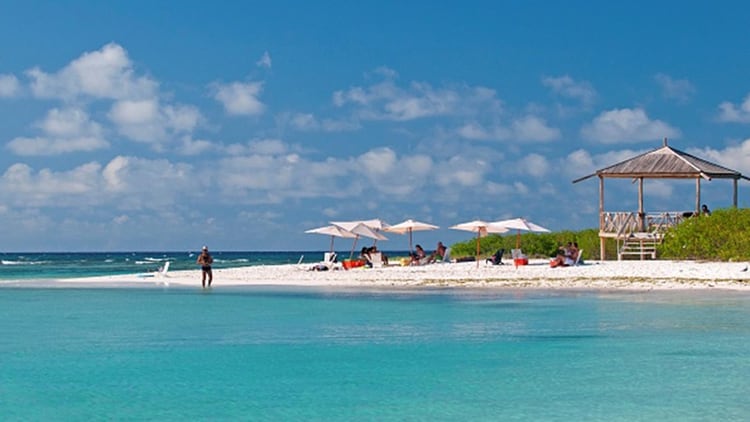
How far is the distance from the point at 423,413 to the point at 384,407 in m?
0.54

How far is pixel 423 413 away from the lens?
1028cm

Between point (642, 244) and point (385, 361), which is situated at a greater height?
point (642, 244)

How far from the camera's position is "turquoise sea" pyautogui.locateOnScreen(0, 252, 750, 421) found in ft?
34.8

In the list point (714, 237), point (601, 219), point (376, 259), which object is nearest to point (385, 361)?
point (714, 237)

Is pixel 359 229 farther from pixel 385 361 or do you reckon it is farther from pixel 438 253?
pixel 385 361

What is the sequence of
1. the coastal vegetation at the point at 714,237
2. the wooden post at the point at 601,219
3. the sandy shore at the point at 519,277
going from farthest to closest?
the wooden post at the point at 601,219 < the coastal vegetation at the point at 714,237 < the sandy shore at the point at 519,277

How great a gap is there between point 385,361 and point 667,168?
24908 millimetres

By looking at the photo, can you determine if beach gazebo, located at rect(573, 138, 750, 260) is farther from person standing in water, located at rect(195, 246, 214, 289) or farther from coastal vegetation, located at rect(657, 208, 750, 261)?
person standing in water, located at rect(195, 246, 214, 289)

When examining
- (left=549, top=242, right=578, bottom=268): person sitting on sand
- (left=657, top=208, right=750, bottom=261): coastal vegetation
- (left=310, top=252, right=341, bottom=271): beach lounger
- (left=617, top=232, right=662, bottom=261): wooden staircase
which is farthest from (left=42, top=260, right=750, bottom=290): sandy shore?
(left=617, top=232, right=662, bottom=261): wooden staircase

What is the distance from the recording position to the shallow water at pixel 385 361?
34.9 ft

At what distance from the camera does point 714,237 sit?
33469 mm

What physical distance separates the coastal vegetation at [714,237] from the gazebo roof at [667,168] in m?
1.92

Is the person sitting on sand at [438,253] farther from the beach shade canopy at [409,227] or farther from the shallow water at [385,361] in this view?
the shallow water at [385,361]

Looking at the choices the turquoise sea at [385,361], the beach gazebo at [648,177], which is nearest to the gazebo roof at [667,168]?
the beach gazebo at [648,177]
